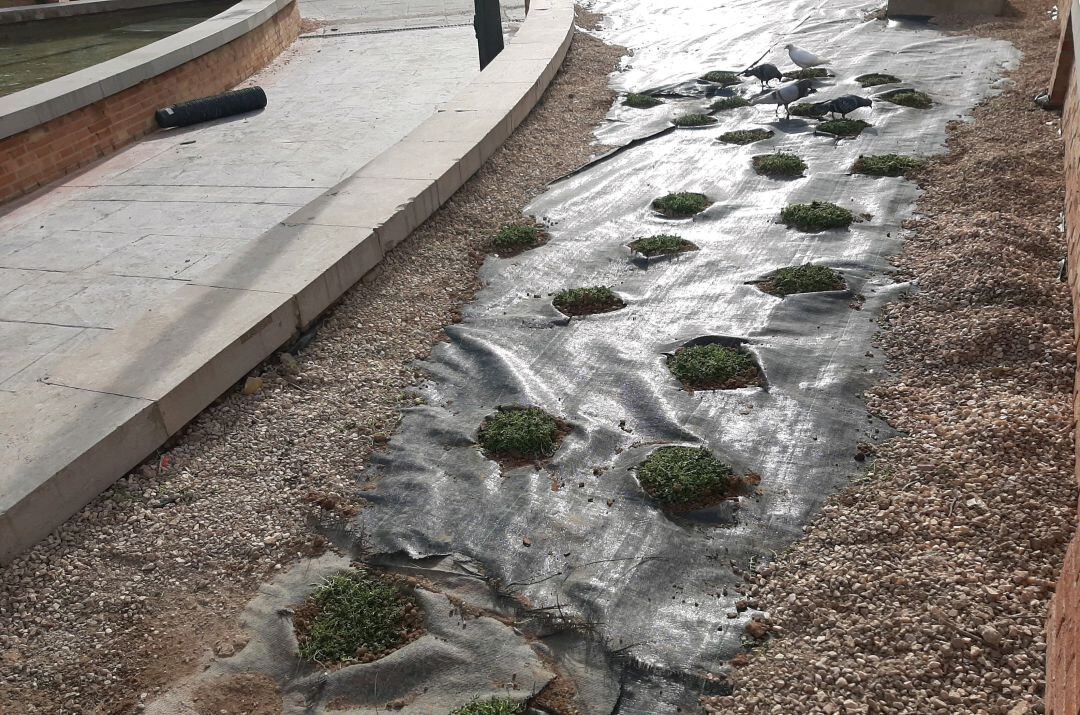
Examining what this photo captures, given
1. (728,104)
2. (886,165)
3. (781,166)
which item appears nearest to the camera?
(886,165)

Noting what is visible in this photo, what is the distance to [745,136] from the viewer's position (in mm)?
6848

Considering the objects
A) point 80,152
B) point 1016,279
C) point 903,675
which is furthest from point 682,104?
point 903,675

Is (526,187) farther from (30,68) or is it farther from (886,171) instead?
(30,68)

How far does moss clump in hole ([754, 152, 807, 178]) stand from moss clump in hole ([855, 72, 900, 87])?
6.84ft

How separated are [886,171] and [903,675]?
14.4ft

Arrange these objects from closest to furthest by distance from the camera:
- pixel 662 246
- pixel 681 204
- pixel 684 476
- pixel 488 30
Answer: pixel 684 476
pixel 662 246
pixel 681 204
pixel 488 30

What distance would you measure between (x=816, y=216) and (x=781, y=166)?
974 millimetres

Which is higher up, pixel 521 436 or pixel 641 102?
pixel 641 102

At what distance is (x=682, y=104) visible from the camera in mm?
7773

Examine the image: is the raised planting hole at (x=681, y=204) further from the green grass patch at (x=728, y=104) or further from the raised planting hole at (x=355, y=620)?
the raised planting hole at (x=355, y=620)

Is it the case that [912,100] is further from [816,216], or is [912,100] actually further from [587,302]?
[587,302]

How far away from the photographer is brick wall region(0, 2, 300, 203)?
7.19 m

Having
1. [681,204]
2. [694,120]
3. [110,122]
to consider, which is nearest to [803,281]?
[681,204]

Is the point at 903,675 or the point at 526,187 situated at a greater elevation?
the point at 526,187
